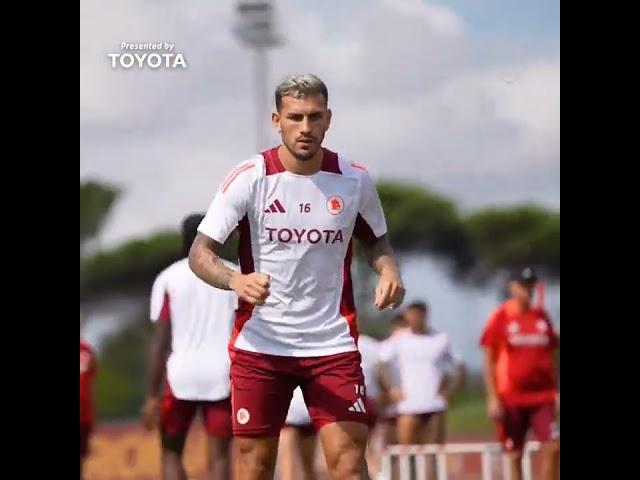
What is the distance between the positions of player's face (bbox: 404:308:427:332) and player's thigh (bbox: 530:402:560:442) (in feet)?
7.94

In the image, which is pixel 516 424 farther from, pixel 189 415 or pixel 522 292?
pixel 189 415

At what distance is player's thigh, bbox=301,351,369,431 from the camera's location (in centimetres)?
733

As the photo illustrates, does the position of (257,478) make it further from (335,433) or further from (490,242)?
(490,242)

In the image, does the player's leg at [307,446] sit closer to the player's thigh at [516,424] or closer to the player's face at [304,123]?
the player's thigh at [516,424]

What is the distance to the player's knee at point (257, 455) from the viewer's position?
7.41m

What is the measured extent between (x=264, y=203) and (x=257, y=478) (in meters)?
1.25

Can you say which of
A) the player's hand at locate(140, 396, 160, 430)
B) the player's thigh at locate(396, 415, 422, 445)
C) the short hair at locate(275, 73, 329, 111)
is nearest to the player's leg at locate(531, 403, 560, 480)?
the player's thigh at locate(396, 415, 422, 445)

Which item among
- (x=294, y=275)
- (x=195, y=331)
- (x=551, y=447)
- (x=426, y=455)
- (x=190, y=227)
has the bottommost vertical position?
(x=426, y=455)

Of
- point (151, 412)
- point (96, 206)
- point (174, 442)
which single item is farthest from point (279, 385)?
point (96, 206)

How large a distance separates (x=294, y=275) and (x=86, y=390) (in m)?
5.49

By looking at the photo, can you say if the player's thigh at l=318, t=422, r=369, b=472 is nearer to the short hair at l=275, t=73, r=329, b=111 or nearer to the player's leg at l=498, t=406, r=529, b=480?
the short hair at l=275, t=73, r=329, b=111

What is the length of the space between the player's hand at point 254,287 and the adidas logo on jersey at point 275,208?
0.53 meters

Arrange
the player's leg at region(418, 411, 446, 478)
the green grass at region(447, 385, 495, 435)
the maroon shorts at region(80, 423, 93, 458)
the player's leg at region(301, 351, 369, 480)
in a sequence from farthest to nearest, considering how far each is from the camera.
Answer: the green grass at region(447, 385, 495, 435)
the player's leg at region(418, 411, 446, 478)
the maroon shorts at region(80, 423, 93, 458)
the player's leg at region(301, 351, 369, 480)

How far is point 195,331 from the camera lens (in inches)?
387
